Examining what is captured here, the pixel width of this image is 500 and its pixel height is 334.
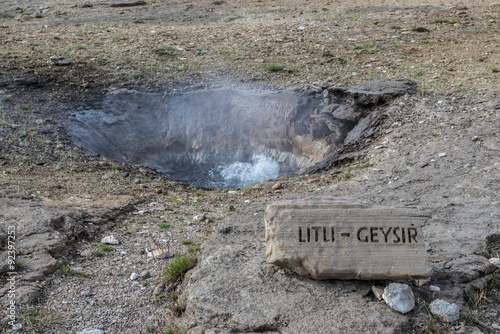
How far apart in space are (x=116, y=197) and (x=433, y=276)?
10.6 ft

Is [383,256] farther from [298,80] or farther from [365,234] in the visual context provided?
[298,80]

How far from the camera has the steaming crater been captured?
688cm

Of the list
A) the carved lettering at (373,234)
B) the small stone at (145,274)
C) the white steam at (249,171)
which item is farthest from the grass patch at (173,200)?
the carved lettering at (373,234)

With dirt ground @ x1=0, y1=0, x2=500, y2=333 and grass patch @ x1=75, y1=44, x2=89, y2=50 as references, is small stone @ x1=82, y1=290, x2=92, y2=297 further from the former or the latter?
grass patch @ x1=75, y1=44, x2=89, y2=50

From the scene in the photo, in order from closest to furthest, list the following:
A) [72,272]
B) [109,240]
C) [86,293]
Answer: [86,293], [72,272], [109,240]

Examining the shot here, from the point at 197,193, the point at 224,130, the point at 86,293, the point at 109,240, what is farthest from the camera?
the point at 224,130

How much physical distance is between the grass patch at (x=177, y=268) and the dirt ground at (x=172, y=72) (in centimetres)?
18

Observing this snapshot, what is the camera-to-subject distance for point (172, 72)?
25.6 feet

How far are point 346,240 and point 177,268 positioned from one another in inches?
50.9

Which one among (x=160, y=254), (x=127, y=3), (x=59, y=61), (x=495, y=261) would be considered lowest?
(x=160, y=254)

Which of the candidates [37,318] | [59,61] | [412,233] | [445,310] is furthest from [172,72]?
[445,310]

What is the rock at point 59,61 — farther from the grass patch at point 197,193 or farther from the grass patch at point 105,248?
the grass patch at point 105,248

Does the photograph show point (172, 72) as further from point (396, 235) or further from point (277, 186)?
point (396, 235)

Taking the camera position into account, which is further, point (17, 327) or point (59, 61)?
point (59, 61)
